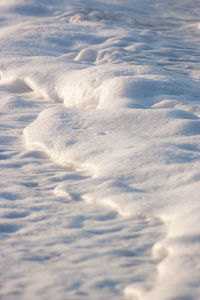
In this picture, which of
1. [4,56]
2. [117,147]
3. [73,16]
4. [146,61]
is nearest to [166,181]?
[117,147]

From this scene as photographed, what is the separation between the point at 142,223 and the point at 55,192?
518mm

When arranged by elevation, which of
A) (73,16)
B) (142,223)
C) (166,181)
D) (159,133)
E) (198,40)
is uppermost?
A: (73,16)

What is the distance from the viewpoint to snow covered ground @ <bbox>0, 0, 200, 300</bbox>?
136 centimetres

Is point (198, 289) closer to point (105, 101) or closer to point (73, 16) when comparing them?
point (105, 101)

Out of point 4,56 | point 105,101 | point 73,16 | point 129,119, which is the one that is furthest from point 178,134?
point 73,16

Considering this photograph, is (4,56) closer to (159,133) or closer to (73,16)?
(73,16)

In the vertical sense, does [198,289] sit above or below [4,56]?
below

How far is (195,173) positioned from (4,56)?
310 centimetres

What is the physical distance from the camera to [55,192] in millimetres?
1989

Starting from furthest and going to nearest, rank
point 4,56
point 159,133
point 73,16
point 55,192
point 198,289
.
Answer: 1. point 73,16
2. point 4,56
3. point 159,133
4. point 55,192
5. point 198,289

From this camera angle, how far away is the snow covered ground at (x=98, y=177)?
4.45ft

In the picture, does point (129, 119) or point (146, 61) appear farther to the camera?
point (146, 61)

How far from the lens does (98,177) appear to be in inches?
79.0

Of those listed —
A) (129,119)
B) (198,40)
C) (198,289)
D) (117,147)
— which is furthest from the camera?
(198,40)
